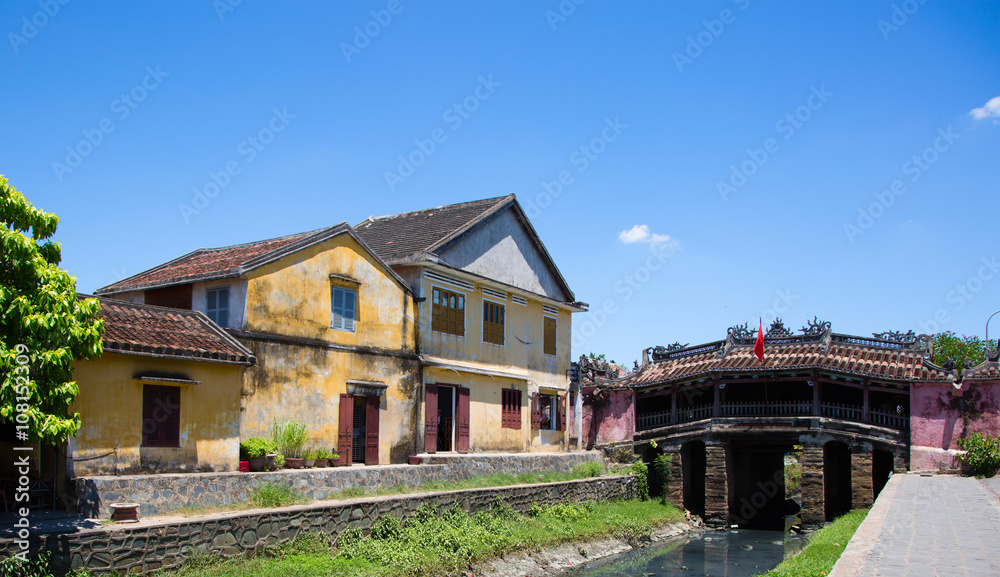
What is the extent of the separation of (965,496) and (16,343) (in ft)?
60.8

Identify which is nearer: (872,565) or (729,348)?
(872,565)

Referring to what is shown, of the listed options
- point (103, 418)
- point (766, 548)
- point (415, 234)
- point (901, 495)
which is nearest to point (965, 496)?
point (901, 495)

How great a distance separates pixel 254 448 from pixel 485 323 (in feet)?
30.4

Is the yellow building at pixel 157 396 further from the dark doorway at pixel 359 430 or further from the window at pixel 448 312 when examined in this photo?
the window at pixel 448 312

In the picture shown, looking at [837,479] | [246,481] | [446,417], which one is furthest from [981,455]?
[246,481]

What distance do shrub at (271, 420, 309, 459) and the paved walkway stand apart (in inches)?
Answer: 423

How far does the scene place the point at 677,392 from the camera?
2844 cm

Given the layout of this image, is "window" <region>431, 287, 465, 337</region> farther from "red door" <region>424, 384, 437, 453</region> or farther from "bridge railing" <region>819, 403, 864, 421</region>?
"bridge railing" <region>819, 403, 864, 421</region>

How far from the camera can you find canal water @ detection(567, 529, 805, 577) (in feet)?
61.5

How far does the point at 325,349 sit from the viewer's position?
723 inches

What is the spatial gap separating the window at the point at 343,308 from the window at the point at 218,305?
96.7 inches

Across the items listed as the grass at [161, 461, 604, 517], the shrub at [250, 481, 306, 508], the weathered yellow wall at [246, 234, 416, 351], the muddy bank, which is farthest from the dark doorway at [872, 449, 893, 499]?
the shrub at [250, 481, 306, 508]

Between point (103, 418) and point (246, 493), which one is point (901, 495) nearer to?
point (246, 493)

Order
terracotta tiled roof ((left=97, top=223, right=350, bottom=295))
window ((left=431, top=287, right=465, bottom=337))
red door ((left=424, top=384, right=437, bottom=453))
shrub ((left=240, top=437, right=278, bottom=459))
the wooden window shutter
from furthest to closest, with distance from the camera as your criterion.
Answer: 1. the wooden window shutter
2. window ((left=431, top=287, right=465, bottom=337))
3. red door ((left=424, top=384, right=437, bottom=453))
4. terracotta tiled roof ((left=97, top=223, right=350, bottom=295))
5. shrub ((left=240, top=437, right=278, bottom=459))
